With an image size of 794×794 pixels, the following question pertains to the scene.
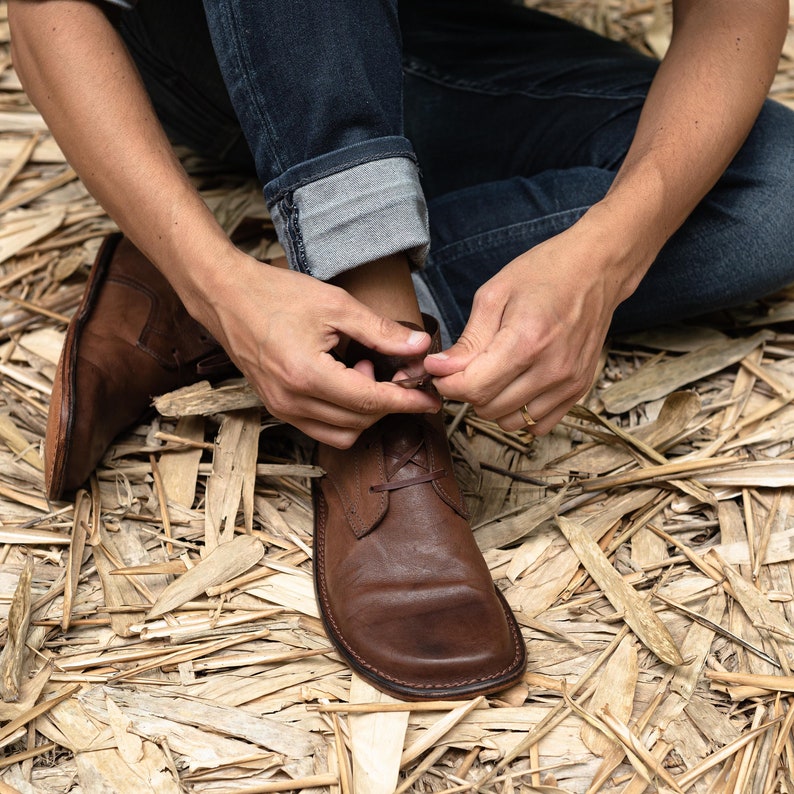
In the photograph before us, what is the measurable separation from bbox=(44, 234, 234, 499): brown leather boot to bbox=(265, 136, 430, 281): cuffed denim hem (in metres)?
0.49

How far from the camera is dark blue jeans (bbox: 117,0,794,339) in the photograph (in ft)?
3.58

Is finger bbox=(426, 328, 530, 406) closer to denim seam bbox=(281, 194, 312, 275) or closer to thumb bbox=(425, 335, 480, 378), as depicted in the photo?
thumb bbox=(425, 335, 480, 378)

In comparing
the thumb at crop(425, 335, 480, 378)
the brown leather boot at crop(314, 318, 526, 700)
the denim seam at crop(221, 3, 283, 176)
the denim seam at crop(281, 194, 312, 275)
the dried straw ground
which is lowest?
the dried straw ground

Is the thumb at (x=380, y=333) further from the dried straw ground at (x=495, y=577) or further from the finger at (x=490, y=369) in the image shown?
the dried straw ground at (x=495, y=577)

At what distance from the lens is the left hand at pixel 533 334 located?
1.06 m

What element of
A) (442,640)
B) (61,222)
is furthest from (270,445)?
(61,222)

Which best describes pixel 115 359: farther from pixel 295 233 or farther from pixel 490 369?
pixel 490 369

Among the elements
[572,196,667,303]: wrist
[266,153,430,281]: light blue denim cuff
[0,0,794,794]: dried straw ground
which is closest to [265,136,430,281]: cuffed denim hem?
[266,153,430,281]: light blue denim cuff

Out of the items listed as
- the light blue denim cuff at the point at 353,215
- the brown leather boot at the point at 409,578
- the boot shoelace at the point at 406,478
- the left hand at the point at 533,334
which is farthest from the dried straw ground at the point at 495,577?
the light blue denim cuff at the point at 353,215

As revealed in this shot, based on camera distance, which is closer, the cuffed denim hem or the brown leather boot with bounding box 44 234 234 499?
the cuffed denim hem

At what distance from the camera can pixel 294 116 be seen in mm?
1094

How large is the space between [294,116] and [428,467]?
0.52 m

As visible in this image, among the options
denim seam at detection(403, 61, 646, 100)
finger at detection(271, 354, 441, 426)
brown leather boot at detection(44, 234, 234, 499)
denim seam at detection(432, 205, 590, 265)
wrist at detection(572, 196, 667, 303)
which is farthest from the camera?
denim seam at detection(403, 61, 646, 100)

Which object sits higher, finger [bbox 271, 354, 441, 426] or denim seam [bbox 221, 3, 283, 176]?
denim seam [bbox 221, 3, 283, 176]
